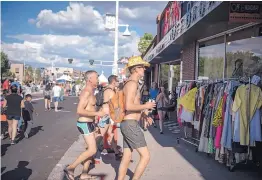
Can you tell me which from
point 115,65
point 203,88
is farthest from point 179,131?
point 115,65

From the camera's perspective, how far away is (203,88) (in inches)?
270

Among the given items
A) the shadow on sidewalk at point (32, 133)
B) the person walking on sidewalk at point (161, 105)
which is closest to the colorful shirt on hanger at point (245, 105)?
the person walking on sidewalk at point (161, 105)

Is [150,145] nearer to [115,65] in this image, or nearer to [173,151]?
[173,151]

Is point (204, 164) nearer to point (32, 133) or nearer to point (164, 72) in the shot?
point (32, 133)

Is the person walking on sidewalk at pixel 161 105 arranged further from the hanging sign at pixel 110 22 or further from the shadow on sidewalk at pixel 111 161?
the hanging sign at pixel 110 22

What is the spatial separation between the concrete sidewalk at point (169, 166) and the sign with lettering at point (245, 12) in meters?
2.82

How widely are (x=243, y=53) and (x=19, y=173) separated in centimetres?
570

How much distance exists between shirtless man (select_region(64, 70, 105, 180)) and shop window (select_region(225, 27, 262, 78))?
12.5ft

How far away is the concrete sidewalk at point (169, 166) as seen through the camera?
18.0 feet

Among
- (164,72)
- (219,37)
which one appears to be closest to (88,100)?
(219,37)

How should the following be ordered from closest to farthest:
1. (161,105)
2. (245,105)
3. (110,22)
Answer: (245,105), (161,105), (110,22)

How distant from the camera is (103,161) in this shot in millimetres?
6488

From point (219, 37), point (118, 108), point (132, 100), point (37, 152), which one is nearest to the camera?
point (132, 100)

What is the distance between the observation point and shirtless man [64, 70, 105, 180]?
496cm
